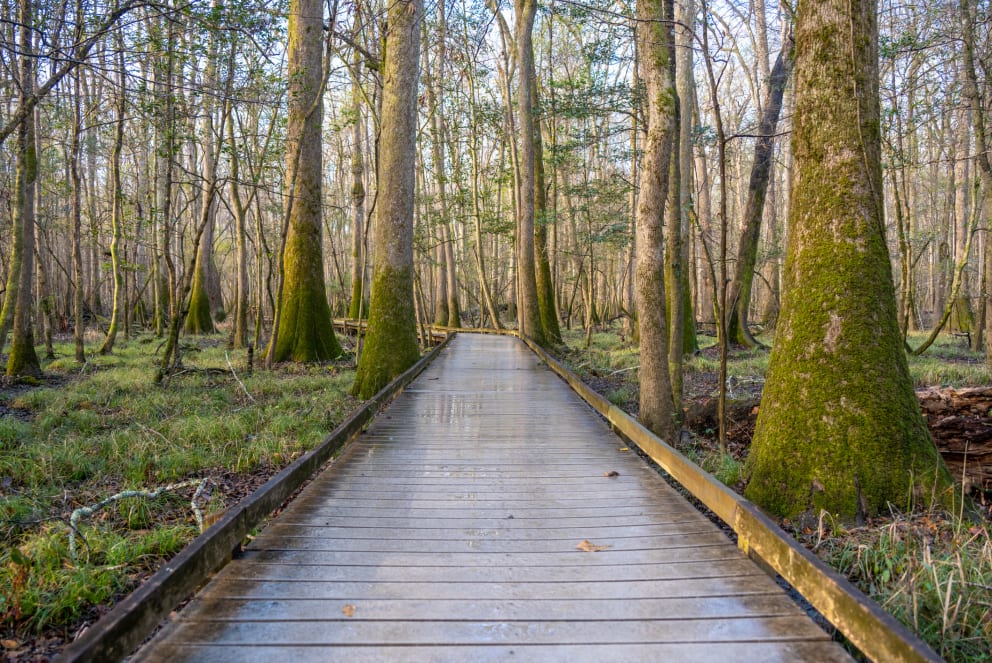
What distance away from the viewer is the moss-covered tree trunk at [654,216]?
601 cm

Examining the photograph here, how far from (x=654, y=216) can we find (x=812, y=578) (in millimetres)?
4255

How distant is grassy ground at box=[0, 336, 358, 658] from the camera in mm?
3295

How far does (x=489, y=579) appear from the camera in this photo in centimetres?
303

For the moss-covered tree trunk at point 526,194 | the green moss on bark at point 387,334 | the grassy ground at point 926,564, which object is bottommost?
the grassy ground at point 926,564

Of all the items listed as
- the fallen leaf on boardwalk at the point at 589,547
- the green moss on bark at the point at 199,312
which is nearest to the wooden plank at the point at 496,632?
the fallen leaf on boardwalk at the point at 589,547

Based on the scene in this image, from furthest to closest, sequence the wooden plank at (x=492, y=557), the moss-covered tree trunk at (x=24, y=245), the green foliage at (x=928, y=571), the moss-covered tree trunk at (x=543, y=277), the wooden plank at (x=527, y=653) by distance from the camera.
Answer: the moss-covered tree trunk at (x=543, y=277) < the moss-covered tree trunk at (x=24, y=245) < the wooden plank at (x=492, y=557) < the green foliage at (x=928, y=571) < the wooden plank at (x=527, y=653)

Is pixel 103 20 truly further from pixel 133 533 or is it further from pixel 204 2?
pixel 133 533

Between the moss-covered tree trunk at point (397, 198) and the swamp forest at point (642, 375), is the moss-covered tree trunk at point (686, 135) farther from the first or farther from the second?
the moss-covered tree trunk at point (397, 198)

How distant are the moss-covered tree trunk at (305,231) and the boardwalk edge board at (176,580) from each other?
8549 mm

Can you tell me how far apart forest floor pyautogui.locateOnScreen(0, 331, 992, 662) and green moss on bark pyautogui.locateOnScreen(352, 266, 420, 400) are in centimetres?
51

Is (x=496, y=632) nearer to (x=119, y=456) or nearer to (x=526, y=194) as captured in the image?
(x=119, y=456)

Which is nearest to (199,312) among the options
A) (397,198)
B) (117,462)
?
(397,198)

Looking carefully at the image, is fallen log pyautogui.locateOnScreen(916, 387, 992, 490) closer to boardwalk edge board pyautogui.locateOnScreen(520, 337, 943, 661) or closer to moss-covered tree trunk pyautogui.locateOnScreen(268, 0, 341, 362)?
boardwalk edge board pyautogui.locateOnScreen(520, 337, 943, 661)

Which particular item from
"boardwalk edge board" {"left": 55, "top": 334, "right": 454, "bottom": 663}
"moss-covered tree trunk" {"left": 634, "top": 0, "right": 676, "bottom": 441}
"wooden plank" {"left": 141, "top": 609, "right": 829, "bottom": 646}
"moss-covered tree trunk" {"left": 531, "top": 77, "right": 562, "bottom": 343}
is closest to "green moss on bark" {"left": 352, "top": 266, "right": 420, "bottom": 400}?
"moss-covered tree trunk" {"left": 634, "top": 0, "right": 676, "bottom": 441}
